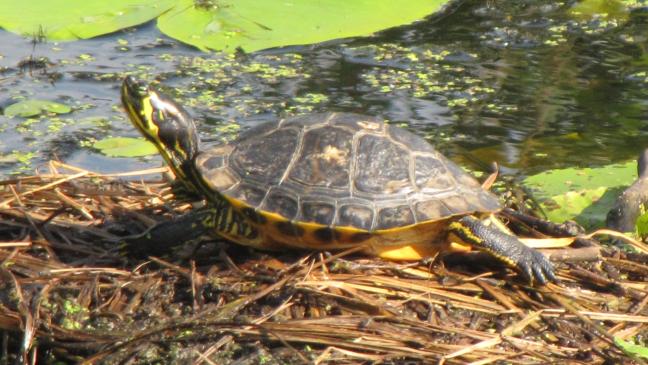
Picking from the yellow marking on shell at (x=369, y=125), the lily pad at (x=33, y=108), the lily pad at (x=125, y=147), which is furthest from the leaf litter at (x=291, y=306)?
the lily pad at (x=33, y=108)

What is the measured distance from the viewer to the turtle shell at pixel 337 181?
3975 mm

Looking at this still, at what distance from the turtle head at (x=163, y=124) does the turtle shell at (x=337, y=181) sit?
0.40 feet

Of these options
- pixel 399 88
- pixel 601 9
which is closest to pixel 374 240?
pixel 399 88

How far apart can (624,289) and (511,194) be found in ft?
3.91

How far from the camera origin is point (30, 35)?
7766mm

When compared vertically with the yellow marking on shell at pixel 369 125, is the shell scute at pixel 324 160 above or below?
below

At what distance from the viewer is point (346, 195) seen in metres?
4.01

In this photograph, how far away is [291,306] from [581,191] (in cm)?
201

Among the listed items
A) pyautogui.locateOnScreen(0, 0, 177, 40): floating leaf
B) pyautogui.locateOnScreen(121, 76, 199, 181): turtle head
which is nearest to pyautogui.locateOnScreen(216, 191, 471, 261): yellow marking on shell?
pyautogui.locateOnScreen(121, 76, 199, 181): turtle head

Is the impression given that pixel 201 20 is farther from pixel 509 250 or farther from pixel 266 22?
pixel 509 250

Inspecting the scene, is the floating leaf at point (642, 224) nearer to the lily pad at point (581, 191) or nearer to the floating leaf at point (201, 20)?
the lily pad at point (581, 191)

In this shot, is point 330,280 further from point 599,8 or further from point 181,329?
point 599,8

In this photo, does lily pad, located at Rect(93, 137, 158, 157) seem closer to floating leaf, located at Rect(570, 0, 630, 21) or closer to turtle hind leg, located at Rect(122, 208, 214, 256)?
turtle hind leg, located at Rect(122, 208, 214, 256)

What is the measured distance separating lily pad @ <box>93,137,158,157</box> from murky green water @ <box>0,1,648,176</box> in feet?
0.18
